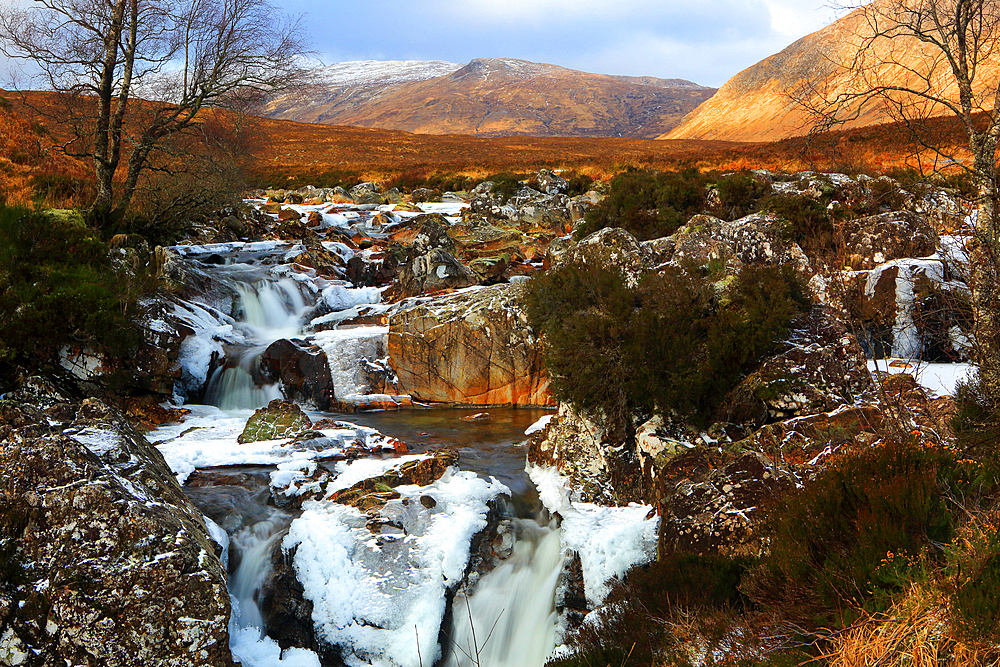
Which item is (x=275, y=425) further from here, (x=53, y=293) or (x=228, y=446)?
(x=53, y=293)

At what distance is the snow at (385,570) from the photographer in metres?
5.15

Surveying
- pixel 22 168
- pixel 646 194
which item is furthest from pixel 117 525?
pixel 22 168

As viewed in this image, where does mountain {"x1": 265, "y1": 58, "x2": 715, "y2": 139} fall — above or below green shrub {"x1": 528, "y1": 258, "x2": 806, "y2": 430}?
above

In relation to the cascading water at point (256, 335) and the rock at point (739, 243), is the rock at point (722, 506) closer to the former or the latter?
the rock at point (739, 243)

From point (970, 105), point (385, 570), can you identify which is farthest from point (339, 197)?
point (970, 105)

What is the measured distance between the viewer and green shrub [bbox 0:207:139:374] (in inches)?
268

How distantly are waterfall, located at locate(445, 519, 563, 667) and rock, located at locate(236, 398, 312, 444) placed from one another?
3458 mm

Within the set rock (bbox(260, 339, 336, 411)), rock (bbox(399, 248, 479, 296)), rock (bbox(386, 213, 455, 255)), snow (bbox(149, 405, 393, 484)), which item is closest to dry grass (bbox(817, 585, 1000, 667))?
snow (bbox(149, 405, 393, 484))

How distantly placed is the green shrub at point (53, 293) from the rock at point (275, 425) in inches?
82.6

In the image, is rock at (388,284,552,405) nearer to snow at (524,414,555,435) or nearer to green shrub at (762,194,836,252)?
snow at (524,414,555,435)

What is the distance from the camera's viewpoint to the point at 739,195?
13.2 meters

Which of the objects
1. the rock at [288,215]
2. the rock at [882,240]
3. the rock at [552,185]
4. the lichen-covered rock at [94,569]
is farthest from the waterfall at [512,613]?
the rock at [552,185]

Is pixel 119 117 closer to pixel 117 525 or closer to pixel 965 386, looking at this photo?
pixel 117 525

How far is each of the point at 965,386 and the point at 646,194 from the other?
965 centimetres
